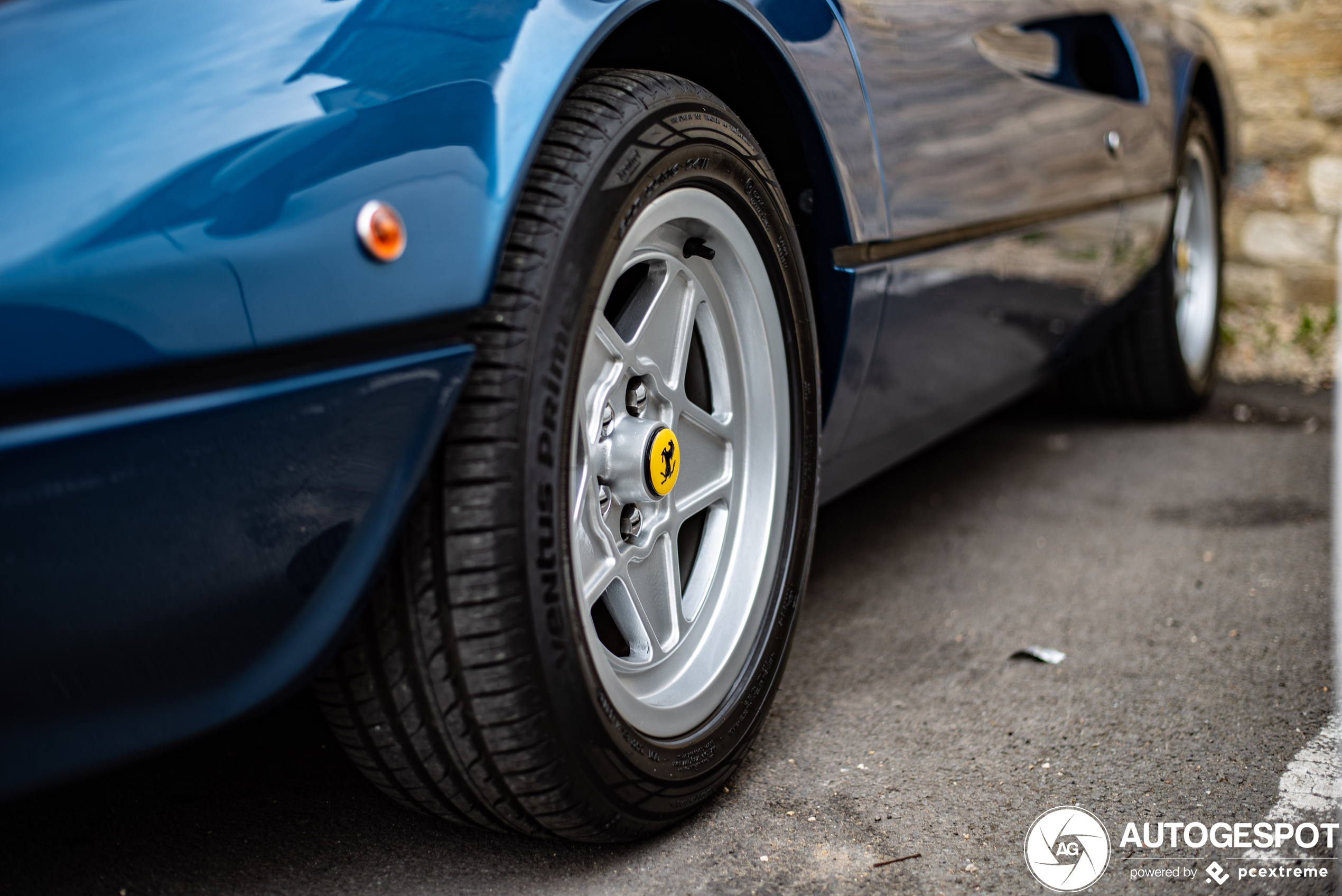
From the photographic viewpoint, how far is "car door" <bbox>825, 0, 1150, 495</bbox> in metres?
1.68

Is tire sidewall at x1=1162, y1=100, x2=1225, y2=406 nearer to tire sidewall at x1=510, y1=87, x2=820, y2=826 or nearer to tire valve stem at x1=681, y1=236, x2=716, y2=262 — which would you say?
tire sidewall at x1=510, y1=87, x2=820, y2=826

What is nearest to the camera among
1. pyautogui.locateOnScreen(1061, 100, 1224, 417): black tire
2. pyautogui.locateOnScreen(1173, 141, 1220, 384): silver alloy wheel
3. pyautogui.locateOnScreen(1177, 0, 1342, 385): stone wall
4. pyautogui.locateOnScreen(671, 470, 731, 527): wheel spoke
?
pyautogui.locateOnScreen(671, 470, 731, 527): wheel spoke

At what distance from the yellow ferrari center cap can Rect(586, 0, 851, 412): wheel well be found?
0.36 metres

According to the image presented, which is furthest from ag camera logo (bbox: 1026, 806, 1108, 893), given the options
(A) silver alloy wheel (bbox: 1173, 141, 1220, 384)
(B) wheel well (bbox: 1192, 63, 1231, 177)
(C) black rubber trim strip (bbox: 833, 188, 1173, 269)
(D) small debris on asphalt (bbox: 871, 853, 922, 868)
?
(B) wheel well (bbox: 1192, 63, 1231, 177)

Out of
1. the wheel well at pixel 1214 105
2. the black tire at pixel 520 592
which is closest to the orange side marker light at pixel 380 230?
the black tire at pixel 520 592

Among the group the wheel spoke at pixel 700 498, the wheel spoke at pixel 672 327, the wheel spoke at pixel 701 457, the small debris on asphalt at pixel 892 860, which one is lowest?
the small debris on asphalt at pixel 892 860

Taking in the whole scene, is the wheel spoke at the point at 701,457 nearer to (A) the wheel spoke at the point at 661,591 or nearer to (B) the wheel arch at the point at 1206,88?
Result: (A) the wheel spoke at the point at 661,591

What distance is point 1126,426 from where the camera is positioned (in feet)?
11.5

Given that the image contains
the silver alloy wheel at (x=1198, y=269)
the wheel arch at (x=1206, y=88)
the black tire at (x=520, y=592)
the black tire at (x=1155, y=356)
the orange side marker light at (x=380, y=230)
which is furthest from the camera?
the silver alloy wheel at (x=1198, y=269)

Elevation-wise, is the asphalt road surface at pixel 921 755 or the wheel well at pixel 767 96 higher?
the wheel well at pixel 767 96

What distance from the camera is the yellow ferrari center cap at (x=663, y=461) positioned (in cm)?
133

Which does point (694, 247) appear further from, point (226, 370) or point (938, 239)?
point (226, 370)

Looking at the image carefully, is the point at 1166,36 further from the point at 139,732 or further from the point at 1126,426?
the point at 139,732

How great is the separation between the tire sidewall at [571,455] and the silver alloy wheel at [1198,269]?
7.90ft
